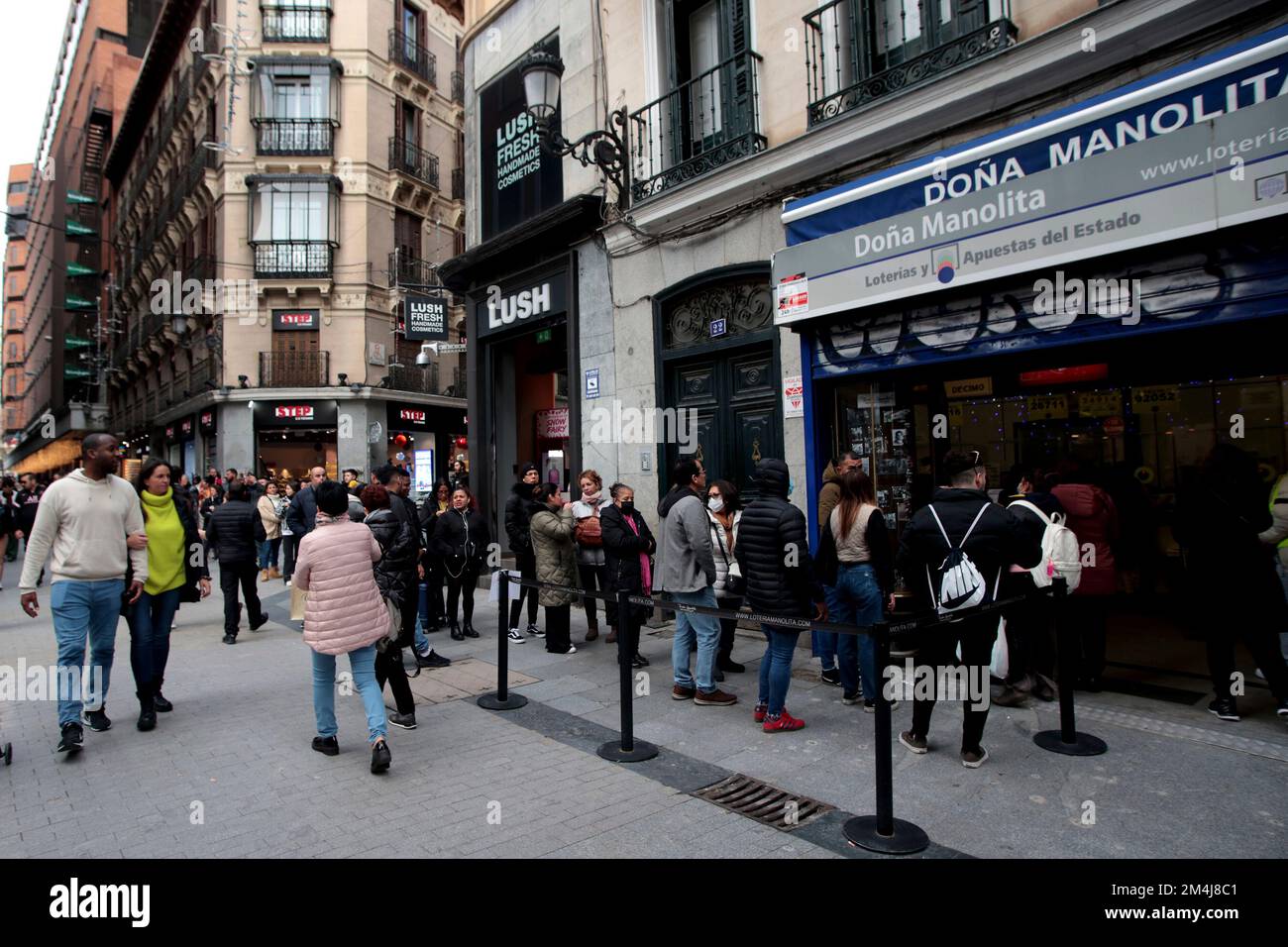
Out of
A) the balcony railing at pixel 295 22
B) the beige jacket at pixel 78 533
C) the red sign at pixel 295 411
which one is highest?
the balcony railing at pixel 295 22

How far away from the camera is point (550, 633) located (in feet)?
26.3

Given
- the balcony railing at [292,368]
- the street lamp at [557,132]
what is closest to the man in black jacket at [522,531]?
the street lamp at [557,132]

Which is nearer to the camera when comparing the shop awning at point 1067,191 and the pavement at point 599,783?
the pavement at point 599,783

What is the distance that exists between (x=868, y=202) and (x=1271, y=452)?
214 inches

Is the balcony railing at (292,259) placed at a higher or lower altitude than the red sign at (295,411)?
higher

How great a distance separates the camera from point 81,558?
17.0ft

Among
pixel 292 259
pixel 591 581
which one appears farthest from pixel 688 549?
pixel 292 259

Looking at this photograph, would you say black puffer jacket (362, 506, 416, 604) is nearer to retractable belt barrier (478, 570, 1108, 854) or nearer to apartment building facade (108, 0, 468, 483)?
retractable belt barrier (478, 570, 1108, 854)

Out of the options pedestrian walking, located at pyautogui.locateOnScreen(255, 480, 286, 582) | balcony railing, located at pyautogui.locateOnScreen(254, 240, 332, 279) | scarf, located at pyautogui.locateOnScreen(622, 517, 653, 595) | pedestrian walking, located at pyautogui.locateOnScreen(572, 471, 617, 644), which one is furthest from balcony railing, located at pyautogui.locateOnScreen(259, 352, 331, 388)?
scarf, located at pyautogui.locateOnScreen(622, 517, 653, 595)

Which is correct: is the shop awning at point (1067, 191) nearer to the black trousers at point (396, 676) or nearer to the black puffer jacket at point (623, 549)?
the black puffer jacket at point (623, 549)

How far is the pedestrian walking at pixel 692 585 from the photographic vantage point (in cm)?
604

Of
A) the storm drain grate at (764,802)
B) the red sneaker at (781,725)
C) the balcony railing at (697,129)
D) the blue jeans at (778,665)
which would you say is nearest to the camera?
the storm drain grate at (764,802)

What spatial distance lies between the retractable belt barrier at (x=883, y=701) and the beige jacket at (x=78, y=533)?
8.90 feet
